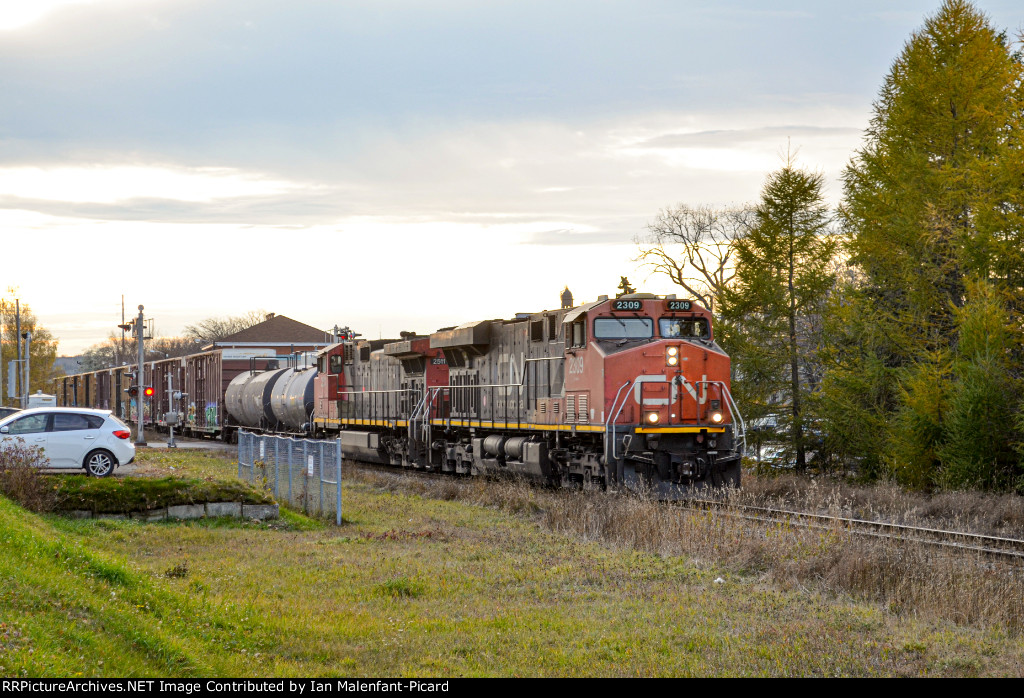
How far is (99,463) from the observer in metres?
21.4

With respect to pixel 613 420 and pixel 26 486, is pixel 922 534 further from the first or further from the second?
pixel 26 486

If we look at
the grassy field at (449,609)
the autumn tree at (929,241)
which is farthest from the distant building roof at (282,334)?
the grassy field at (449,609)

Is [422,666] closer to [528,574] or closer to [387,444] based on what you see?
[528,574]

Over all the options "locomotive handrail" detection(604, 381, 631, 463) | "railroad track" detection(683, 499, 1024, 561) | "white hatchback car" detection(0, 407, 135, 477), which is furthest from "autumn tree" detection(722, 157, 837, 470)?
"white hatchback car" detection(0, 407, 135, 477)

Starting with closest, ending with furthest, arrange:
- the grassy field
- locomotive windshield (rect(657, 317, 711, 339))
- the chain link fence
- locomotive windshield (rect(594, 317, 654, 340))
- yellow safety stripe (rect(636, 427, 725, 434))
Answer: the grassy field
the chain link fence
yellow safety stripe (rect(636, 427, 725, 434))
locomotive windshield (rect(594, 317, 654, 340))
locomotive windshield (rect(657, 317, 711, 339))

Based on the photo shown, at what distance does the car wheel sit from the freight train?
809 centimetres

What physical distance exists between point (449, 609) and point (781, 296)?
16.2 meters

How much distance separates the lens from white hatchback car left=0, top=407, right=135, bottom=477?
69.4ft

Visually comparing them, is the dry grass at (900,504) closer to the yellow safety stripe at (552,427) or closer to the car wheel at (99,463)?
the yellow safety stripe at (552,427)

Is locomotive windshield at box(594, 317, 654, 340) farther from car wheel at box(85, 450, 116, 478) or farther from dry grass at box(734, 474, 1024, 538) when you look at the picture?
car wheel at box(85, 450, 116, 478)

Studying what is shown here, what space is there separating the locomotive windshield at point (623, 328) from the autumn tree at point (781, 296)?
5.43m

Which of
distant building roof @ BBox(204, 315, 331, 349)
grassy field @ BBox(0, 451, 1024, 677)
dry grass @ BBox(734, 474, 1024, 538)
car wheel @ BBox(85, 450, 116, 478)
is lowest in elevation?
dry grass @ BBox(734, 474, 1024, 538)

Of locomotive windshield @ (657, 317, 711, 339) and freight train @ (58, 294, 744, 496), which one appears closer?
freight train @ (58, 294, 744, 496)
